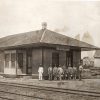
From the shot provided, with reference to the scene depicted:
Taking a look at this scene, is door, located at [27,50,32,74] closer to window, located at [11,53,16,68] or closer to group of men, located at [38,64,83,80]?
window, located at [11,53,16,68]

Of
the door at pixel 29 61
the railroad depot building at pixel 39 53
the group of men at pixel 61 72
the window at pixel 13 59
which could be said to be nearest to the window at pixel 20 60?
the railroad depot building at pixel 39 53

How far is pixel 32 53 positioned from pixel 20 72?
2680 mm

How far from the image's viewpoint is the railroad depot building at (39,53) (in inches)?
811

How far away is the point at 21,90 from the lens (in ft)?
44.1

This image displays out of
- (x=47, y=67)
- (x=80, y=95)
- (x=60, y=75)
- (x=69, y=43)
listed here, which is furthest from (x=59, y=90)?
(x=69, y=43)

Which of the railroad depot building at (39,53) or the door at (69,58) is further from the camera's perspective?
the door at (69,58)

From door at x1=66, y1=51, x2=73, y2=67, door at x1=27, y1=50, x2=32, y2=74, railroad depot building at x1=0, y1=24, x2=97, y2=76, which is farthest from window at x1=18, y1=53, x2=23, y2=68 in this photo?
door at x1=66, y1=51, x2=73, y2=67

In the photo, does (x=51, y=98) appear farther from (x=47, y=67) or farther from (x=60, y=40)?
(x=60, y=40)

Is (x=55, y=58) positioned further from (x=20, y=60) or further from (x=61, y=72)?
(x=20, y=60)

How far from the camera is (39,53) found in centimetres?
2084

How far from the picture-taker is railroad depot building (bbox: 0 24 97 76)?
20.6 m

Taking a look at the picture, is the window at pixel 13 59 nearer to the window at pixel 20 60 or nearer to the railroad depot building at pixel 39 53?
the railroad depot building at pixel 39 53

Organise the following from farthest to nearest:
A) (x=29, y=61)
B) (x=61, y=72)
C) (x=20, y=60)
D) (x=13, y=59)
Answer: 1. (x=13, y=59)
2. (x=20, y=60)
3. (x=29, y=61)
4. (x=61, y=72)

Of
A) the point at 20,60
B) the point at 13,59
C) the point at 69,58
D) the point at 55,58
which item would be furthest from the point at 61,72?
the point at 13,59
